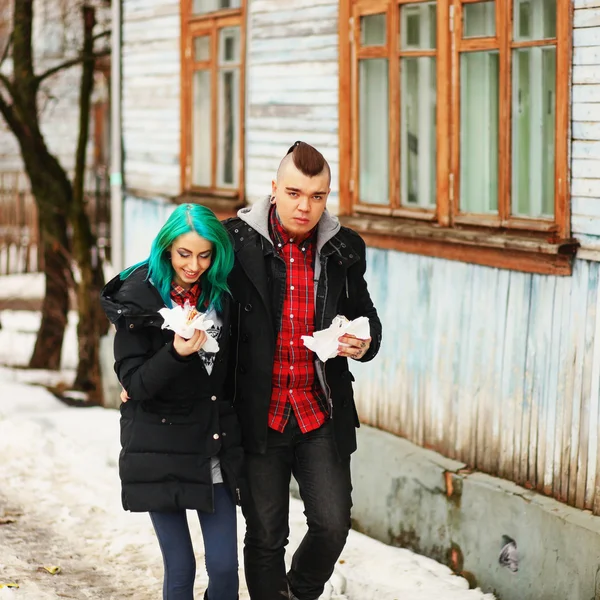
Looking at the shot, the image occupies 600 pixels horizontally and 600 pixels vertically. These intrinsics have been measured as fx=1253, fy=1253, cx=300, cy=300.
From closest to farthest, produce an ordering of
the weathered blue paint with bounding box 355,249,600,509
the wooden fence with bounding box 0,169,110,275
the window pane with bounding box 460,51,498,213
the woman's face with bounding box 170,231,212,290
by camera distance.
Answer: the woman's face with bounding box 170,231,212,290
the weathered blue paint with bounding box 355,249,600,509
the window pane with bounding box 460,51,498,213
the wooden fence with bounding box 0,169,110,275

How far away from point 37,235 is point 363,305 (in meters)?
17.5

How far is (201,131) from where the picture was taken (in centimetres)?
996

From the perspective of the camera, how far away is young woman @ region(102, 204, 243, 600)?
165 inches

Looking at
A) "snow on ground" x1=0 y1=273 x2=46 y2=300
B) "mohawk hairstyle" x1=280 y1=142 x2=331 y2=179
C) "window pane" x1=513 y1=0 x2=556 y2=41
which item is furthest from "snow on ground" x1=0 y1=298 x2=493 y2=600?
"snow on ground" x1=0 y1=273 x2=46 y2=300

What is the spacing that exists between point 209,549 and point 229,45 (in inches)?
227

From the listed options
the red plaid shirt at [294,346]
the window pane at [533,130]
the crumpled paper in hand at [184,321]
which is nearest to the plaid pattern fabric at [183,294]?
the crumpled paper in hand at [184,321]

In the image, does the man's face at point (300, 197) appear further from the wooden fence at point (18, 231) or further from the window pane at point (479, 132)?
the wooden fence at point (18, 231)

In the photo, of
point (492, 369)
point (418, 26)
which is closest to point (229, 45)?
point (418, 26)

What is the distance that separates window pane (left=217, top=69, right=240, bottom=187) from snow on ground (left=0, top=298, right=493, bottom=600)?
7.16ft

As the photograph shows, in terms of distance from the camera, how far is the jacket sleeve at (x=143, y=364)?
409cm

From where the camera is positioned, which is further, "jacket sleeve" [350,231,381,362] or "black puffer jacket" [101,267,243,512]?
"jacket sleeve" [350,231,381,362]

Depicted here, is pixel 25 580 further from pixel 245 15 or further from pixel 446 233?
pixel 245 15

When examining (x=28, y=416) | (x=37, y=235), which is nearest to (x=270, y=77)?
(x=28, y=416)

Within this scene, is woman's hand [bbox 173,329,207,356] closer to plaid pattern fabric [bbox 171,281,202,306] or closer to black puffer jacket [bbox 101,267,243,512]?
black puffer jacket [bbox 101,267,243,512]
